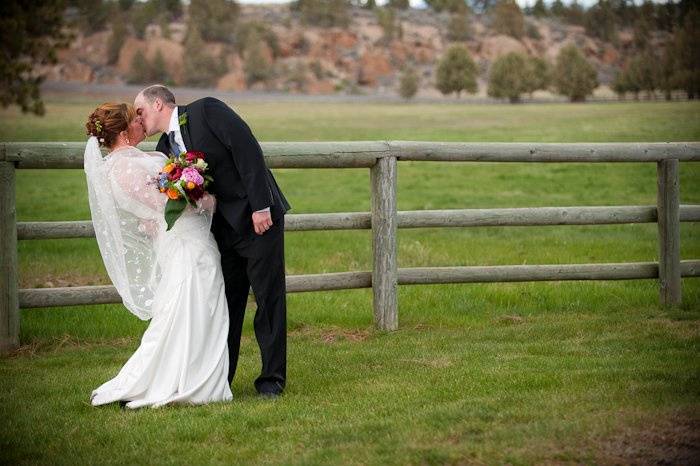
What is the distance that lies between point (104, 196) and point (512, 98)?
86280mm

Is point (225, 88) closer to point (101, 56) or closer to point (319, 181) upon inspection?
point (101, 56)

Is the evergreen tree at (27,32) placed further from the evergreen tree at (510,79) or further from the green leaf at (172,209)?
the evergreen tree at (510,79)

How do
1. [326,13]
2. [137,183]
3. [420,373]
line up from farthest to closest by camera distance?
1. [326,13]
2. [420,373]
3. [137,183]

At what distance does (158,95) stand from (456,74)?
337 feet

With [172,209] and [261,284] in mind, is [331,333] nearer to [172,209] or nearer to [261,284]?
[261,284]

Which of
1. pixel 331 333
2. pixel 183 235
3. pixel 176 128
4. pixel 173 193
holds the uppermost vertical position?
pixel 176 128

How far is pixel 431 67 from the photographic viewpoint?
439 ft

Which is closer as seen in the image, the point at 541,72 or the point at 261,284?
the point at 261,284

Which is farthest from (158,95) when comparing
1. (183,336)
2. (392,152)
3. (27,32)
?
(27,32)

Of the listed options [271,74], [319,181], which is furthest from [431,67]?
[319,181]

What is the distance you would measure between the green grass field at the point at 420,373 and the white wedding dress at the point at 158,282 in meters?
0.19

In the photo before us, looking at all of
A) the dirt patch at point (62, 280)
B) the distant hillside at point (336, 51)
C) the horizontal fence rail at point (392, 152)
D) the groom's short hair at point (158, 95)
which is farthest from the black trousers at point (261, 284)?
the distant hillside at point (336, 51)

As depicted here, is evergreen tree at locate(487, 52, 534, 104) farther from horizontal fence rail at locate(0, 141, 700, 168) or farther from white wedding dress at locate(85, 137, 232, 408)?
white wedding dress at locate(85, 137, 232, 408)

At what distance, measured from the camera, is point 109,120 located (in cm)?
597
